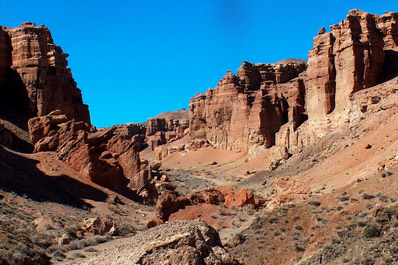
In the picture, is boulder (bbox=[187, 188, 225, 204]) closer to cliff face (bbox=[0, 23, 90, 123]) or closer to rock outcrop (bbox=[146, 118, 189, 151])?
cliff face (bbox=[0, 23, 90, 123])

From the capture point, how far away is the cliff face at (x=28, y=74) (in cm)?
4281

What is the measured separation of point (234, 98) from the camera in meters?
77.8

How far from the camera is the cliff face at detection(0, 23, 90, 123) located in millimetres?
42812

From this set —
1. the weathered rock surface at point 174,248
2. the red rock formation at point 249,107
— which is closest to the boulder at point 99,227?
the weathered rock surface at point 174,248

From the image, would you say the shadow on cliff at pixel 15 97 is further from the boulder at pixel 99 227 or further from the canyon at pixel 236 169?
the boulder at pixel 99 227

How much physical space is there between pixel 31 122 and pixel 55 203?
11.3 metres

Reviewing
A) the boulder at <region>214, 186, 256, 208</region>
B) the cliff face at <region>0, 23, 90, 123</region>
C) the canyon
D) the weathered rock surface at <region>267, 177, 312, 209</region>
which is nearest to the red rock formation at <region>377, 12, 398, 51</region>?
the canyon

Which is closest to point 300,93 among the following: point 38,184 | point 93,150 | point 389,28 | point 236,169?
point 236,169

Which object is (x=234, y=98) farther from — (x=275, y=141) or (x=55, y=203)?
(x=55, y=203)

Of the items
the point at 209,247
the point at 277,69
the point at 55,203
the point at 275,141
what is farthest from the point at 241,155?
the point at 209,247

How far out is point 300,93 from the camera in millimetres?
64500

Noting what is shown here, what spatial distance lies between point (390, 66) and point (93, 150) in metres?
33.8

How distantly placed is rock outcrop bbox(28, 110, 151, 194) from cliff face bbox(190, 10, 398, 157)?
23738mm

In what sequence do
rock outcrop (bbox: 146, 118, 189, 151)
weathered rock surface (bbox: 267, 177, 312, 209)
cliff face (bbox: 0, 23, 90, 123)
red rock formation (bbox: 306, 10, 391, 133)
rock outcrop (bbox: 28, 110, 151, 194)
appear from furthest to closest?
rock outcrop (bbox: 146, 118, 189, 151) → red rock formation (bbox: 306, 10, 391, 133) → cliff face (bbox: 0, 23, 90, 123) → rock outcrop (bbox: 28, 110, 151, 194) → weathered rock surface (bbox: 267, 177, 312, 209)
